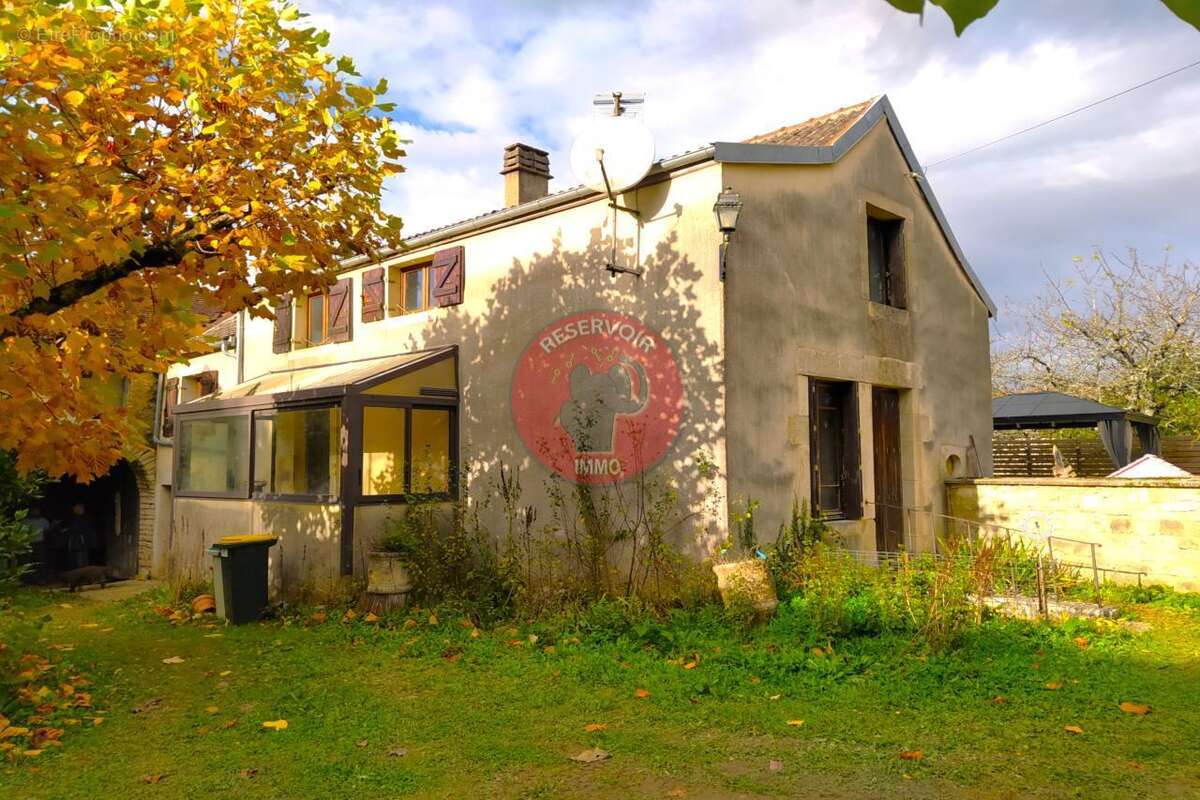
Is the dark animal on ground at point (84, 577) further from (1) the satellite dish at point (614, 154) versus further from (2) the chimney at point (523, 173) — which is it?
(1) the satellite dish at point (614, 154)

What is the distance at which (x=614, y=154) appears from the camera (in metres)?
9.23

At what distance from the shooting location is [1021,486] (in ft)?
33.3

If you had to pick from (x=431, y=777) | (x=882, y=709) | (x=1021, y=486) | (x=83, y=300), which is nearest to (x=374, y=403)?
(x=83, y=300)

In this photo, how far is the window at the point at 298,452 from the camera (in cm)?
1056

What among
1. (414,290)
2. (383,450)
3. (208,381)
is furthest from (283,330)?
(383,450)

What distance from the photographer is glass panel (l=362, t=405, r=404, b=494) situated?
10.6m

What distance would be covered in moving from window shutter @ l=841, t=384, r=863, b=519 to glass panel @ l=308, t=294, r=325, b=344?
8.48 meters

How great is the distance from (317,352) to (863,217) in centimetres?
878

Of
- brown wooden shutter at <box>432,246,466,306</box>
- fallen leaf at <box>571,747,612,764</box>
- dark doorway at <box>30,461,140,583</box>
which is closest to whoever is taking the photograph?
fallen leaf at <box>571,747,612,764</box>

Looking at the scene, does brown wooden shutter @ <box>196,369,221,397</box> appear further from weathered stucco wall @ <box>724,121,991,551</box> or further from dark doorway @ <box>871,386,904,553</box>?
dark doorway @ <box>871,386,904,553</box>

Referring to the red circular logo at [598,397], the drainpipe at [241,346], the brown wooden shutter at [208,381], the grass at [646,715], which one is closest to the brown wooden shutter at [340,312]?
the drainpipe at [241,346]

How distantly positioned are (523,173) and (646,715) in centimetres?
926

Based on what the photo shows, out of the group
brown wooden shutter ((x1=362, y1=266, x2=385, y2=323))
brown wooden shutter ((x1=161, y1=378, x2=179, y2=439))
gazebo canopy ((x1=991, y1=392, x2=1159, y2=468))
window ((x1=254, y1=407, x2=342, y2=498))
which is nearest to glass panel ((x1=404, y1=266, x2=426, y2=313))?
brown wooden shutter ((x1=362, y1=266, x2=385, y2=323))

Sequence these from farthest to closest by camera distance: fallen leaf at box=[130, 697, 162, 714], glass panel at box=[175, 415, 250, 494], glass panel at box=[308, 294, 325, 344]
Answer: glass panel at box=[308, 294, 325, 344] → glass panel at box=[175, 415, 250, 494] → fallen leaf at box=[130, 697, 162, 714]
